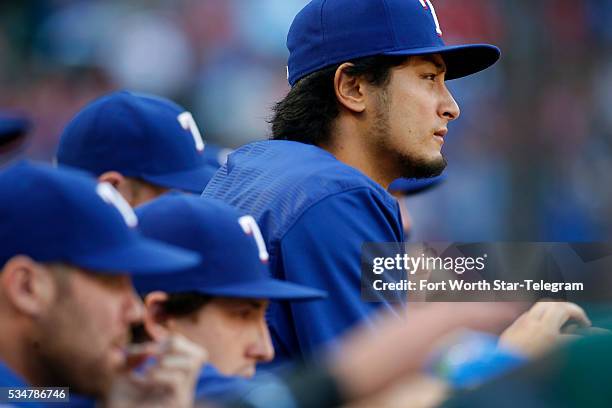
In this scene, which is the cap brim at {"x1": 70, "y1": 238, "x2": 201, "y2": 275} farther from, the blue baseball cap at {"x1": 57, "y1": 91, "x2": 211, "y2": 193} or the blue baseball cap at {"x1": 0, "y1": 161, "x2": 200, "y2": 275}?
the blue baseball cap at {"x1": 57, "y1": 91, "x2": 211, "y2": 193}

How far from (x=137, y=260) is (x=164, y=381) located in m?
0.30

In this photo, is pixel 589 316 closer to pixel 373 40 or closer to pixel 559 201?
pixel 373 40

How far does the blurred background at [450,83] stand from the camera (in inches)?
314

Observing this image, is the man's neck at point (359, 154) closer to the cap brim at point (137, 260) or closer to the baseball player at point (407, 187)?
the cap brim at point (137, 260)

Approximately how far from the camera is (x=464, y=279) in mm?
3227

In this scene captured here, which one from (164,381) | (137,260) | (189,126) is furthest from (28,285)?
(189,126)

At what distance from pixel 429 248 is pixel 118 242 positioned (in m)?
1.21

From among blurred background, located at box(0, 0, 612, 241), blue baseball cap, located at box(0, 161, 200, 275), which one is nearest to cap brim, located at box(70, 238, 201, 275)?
blue baseball cap, located at box(0, 161, 200, 275)

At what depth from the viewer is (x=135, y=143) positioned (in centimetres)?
401

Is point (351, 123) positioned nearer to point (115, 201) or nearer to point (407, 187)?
point (115, 201)

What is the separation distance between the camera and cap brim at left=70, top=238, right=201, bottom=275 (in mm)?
2406

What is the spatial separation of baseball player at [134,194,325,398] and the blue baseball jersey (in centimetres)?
16

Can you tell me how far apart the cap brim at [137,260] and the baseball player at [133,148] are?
4.63ft

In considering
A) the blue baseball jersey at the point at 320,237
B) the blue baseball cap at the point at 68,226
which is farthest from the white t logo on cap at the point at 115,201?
the blue baseball jersey at the point at 320,237
